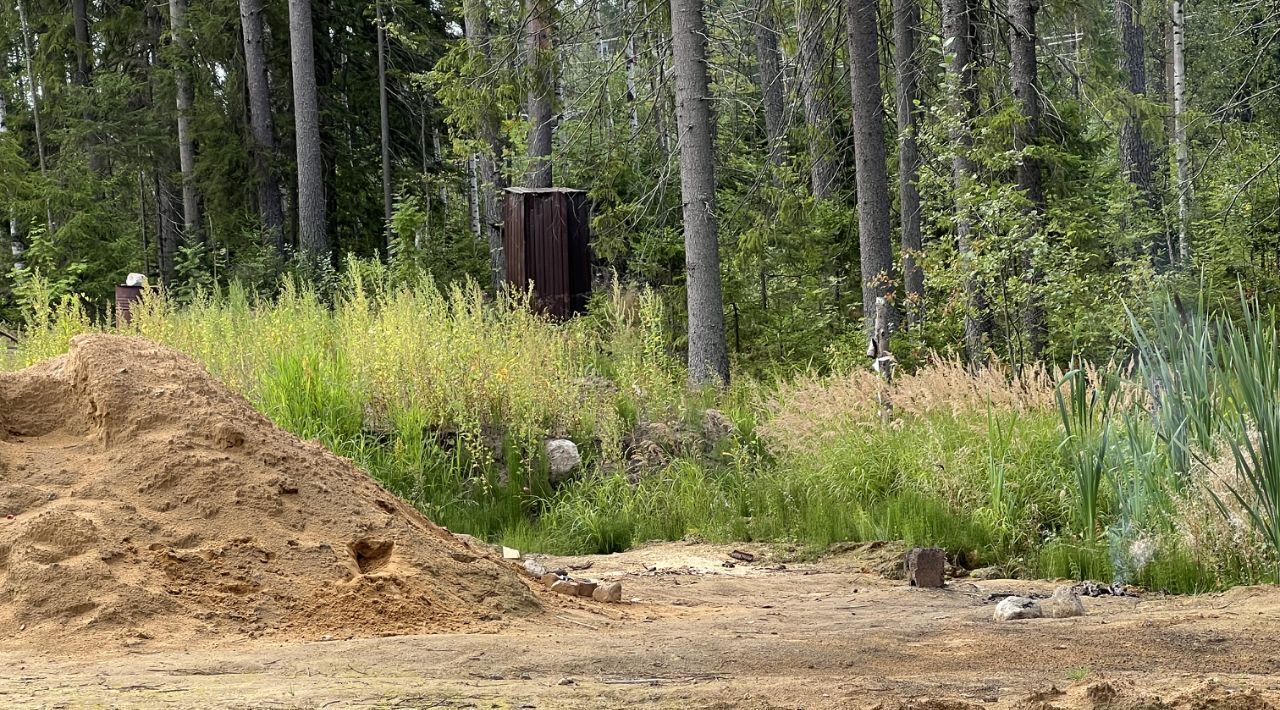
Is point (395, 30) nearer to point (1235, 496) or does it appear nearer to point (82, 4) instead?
point (82, 4)

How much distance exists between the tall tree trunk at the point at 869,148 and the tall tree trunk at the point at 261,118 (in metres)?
12.5

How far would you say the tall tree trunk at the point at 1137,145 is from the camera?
60.6 ft

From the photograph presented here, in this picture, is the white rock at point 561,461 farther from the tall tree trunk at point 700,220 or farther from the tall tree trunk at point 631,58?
the tall tree trunk at point 631,58

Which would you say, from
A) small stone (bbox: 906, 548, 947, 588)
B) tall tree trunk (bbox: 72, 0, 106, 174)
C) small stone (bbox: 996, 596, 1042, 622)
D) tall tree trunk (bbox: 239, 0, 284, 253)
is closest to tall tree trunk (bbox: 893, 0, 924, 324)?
small stone (bbox: 906, 548, 947, 588)

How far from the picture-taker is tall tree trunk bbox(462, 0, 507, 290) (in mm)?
15602

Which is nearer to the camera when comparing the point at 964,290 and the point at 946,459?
the point at 946,459

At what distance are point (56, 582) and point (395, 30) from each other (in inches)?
668

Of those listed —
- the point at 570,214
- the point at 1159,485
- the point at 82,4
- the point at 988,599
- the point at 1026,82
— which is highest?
the point at 82,4

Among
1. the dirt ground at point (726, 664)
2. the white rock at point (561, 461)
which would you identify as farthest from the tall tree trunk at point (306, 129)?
the dirt ground at point (726, 664)

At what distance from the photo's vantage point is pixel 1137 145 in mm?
20000

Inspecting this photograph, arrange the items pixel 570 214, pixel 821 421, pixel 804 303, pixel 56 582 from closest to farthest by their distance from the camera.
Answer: pixel 56 582 → pixel 821 421 → pixel 570 214 → pixel 804 303

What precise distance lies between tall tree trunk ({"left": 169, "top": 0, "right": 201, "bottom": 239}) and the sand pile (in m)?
18.6

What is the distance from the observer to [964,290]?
36.9ft

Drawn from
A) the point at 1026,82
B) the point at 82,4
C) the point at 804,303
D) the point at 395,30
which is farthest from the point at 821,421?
the point at 82,4
